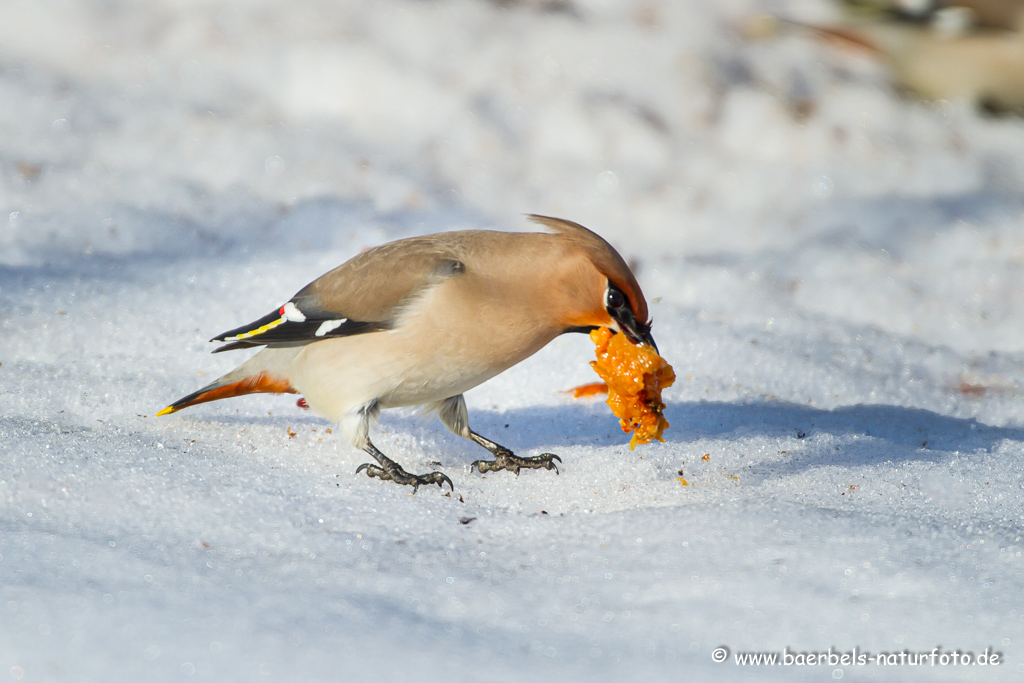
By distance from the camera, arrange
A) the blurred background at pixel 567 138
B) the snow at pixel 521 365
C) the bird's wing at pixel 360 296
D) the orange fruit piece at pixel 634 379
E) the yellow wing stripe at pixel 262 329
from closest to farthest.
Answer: the snow at pixel 521 365 → the orange fruit piece at pixel 634 379 → the bird's wing at pixel 360 296 → the yellow wing stripe at pixel 262 329 → the blurred background at pixel 567 138

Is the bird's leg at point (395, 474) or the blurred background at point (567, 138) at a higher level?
the blurred background at point (567, 138)

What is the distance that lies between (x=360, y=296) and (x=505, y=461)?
69 centimetres

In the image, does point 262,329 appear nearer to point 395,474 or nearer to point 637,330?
point 395,474

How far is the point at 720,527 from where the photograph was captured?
2361mm

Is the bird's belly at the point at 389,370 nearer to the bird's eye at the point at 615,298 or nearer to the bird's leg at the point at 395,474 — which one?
the bird's leg at the point at 395,474

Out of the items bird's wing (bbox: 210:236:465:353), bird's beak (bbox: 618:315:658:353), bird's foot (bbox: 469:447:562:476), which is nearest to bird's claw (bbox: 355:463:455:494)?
A: bird's foot (bbox: 469:447:562:476)

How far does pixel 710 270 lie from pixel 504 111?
5.89 feet

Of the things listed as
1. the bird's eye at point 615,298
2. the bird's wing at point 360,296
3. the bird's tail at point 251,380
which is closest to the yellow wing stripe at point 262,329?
the bird's wing at point 360,296

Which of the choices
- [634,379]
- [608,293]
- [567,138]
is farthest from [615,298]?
[567,138]

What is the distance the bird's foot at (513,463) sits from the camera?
9.58 ft

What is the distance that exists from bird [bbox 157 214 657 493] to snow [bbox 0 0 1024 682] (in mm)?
224

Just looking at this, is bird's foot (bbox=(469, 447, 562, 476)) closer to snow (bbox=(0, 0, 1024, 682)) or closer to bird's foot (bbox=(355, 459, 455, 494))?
snow (bbox=(0, 0, 1024, 682))

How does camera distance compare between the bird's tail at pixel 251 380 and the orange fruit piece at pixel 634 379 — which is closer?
the orange fruit piece at pixel 634 379

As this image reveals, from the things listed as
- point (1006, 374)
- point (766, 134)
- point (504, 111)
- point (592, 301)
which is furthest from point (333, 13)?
point (1006, 374)
